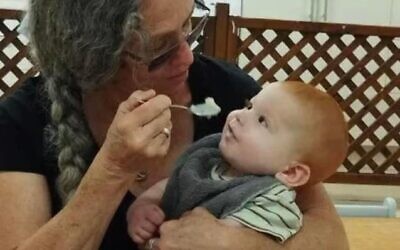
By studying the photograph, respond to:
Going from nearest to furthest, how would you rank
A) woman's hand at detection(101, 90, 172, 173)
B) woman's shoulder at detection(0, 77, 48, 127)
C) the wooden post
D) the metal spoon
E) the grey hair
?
1. woman's hand at detection(101, 90, 172, 173)
2. the grey hair
3. woman's shoulder at detection(0, 77, 48, 127)
4. the metal spoon
5. the wooden post

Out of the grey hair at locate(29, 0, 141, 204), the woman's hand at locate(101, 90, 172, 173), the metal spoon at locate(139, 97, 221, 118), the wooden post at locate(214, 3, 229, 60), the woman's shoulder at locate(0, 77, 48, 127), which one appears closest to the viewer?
the woman's hand at locate(101, 90, 172, 173)

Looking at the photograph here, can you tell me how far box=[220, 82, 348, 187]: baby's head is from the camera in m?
1.05

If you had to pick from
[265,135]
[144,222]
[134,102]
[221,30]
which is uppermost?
[134,102]

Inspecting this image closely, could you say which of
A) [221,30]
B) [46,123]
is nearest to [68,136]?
[46,123]

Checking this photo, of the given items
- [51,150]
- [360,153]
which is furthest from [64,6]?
[360,153]

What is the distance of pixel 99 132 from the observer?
1.28m

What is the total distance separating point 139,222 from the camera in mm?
1128

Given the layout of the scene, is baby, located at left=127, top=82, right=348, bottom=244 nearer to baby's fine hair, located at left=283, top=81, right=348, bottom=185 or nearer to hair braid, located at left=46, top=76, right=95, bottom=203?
baby's fine hair, located at left=283, top=81, right=348, bottom=185

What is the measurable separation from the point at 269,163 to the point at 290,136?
6cm

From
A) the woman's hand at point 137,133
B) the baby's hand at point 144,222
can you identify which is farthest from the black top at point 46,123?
the woman's hand at point 137,133

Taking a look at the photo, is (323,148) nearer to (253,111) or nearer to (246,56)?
(253,111)

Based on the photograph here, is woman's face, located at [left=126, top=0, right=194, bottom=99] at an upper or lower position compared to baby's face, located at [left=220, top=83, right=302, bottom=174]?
upper

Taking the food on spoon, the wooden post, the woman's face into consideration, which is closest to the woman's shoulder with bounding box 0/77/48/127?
the woman's face

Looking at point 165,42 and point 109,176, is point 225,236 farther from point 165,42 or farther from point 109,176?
point 165,42
